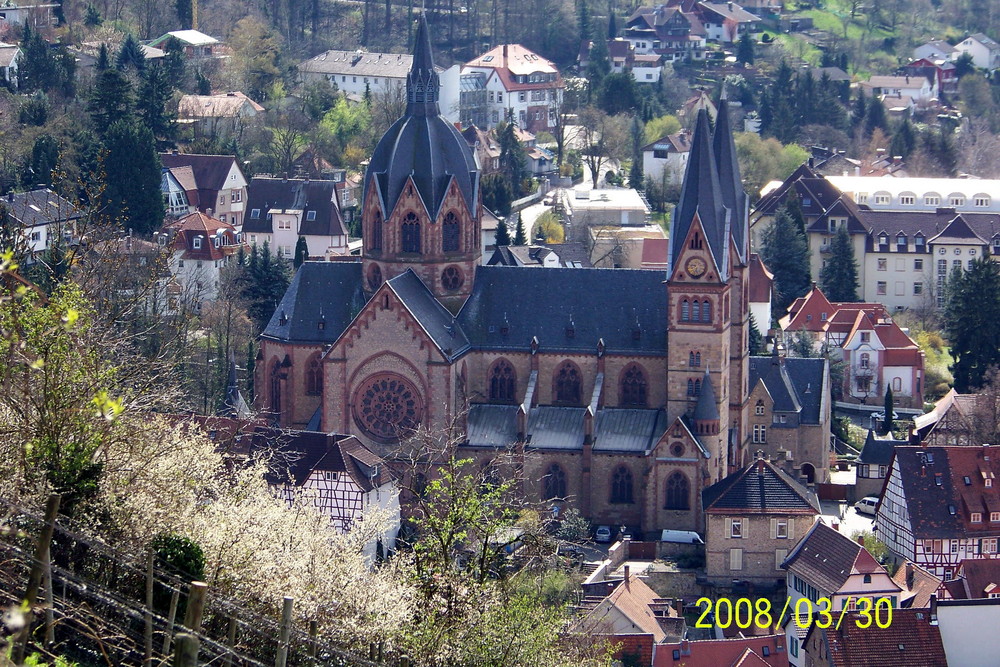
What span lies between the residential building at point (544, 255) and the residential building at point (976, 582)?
32.9 m

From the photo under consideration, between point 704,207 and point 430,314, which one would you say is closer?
point 704,207

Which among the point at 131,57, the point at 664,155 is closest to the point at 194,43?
the point at 131,57

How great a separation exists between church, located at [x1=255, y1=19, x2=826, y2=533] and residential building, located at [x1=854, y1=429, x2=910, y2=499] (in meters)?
6.44

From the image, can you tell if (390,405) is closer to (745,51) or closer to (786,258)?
(786,258)

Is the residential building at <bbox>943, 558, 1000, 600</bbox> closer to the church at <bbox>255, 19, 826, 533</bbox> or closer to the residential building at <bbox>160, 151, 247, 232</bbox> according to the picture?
the church at <bbox>255, 19, 826, 533</bbox>

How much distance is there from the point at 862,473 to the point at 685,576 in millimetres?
14106

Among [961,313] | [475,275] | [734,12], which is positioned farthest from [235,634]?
[734,12]

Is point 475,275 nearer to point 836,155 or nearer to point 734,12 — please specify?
point 836,155

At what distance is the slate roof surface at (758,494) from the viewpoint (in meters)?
69.3

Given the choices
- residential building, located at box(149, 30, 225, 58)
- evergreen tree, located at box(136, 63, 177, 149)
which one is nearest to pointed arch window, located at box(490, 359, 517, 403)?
evergreen tree, located at box(136, 63, 177, 149)

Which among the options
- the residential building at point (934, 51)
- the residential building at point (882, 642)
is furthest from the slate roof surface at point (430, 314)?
the residential building at point (934, 51)

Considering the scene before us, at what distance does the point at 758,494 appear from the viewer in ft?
229

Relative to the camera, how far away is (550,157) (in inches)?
5212

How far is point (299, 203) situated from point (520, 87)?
41.8 m
